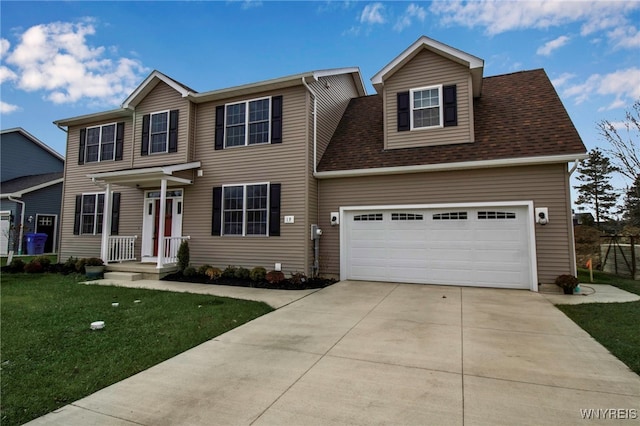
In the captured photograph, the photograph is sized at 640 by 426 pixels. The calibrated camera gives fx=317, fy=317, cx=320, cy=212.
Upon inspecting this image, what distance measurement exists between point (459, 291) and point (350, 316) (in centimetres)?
343

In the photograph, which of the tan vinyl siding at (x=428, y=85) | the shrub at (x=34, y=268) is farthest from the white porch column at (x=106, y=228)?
the tan vinyl siding at (x=428, y=85)

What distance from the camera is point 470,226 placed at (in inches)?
321

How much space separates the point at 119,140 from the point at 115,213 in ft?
8.95

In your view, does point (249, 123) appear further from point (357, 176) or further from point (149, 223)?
point (149, 223)

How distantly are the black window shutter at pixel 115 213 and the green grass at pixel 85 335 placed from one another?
3.70 meters

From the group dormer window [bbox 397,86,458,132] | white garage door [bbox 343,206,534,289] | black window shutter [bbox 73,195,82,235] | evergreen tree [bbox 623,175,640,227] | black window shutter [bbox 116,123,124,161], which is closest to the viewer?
white garage door [bbox 343,206,534,289]

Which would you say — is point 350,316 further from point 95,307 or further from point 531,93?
point 531,93

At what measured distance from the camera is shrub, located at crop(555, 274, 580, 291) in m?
7.07

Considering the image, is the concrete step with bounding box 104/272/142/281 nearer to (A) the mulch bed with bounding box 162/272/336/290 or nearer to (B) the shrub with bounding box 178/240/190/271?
(A) the mulch bed with bounding box 162/272/336/290

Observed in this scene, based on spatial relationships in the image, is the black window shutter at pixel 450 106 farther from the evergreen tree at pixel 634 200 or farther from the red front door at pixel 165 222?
the evergreen tree at pixel 634 200

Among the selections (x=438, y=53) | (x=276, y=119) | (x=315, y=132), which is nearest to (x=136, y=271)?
(x=276, y=119)

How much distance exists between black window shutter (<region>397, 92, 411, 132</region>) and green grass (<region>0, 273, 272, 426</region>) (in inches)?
252

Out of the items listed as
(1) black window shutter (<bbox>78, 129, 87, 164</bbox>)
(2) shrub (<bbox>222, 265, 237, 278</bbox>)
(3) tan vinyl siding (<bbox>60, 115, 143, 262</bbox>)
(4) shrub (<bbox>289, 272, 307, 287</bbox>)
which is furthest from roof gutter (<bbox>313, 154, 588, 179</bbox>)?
(1) black window shutter (<bbox>78, 129, 87, 164</bbox>)

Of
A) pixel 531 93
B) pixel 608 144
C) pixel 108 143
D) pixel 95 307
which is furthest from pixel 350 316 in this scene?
pixel 608 144
